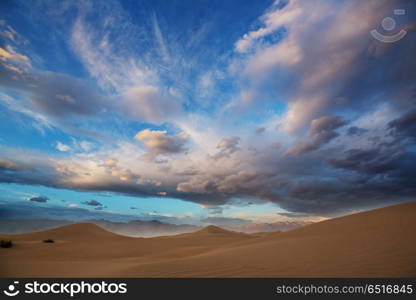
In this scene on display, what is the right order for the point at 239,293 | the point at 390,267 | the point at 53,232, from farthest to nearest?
the point at 53,232 < the point at 390,267 < the point at 239,293

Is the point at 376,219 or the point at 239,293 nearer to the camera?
the point at 239,293

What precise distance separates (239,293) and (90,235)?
3023 centimetres

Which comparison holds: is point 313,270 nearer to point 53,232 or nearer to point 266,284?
point 266,284

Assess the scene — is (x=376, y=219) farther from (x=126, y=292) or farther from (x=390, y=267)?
(x=126, y=292)

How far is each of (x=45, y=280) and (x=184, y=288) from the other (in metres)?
3.87

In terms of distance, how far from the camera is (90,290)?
524cm

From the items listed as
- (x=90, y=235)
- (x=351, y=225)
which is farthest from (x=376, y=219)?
(x=90, y=235)

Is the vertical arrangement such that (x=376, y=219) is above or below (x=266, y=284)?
above

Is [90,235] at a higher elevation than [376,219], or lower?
lower

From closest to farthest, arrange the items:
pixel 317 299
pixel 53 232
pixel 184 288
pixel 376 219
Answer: pixel 317 299
pixel 184 288
pixel 376 219
pixel 53 232

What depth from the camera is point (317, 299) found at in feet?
14.2

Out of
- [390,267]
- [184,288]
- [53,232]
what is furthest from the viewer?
[53,232]

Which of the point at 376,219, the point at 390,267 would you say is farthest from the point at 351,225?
the point at 390,267

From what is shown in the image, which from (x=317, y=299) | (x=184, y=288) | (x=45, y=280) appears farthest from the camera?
(x=45, y=280)
